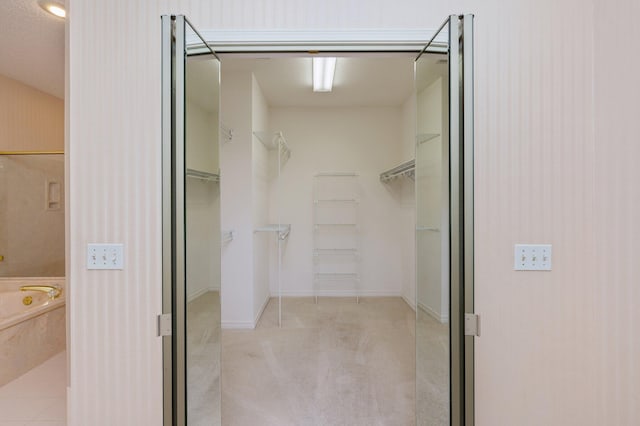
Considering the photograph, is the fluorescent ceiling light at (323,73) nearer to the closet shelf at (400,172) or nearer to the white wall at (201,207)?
the closet shelf at (400,172)

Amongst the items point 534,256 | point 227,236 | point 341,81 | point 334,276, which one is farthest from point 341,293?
point 534,256

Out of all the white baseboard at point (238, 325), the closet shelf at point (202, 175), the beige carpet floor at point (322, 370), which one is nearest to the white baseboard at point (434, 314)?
the closet shelf at point (202, 175)

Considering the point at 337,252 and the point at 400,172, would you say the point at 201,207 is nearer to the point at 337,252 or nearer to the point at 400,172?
the point at 400,172

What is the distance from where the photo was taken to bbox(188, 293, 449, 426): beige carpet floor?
4.10ft

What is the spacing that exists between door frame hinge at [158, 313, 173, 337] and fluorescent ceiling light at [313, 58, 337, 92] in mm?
2622

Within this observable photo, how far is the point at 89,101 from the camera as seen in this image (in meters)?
1.54

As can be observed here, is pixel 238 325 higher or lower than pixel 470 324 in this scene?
lower

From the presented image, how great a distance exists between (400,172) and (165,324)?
337cm

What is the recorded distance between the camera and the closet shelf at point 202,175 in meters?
1.19

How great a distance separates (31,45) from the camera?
2.49 meters

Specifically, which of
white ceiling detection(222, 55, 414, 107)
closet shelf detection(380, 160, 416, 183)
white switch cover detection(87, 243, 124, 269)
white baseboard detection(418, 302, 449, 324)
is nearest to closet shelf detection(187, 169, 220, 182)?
white switch cover detection(87, 243, 124, 269)

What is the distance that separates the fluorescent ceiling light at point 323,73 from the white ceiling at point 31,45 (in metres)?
1.93

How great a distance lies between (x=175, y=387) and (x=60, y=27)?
98.4 inches

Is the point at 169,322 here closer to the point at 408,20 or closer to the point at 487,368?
the point at 487,368
